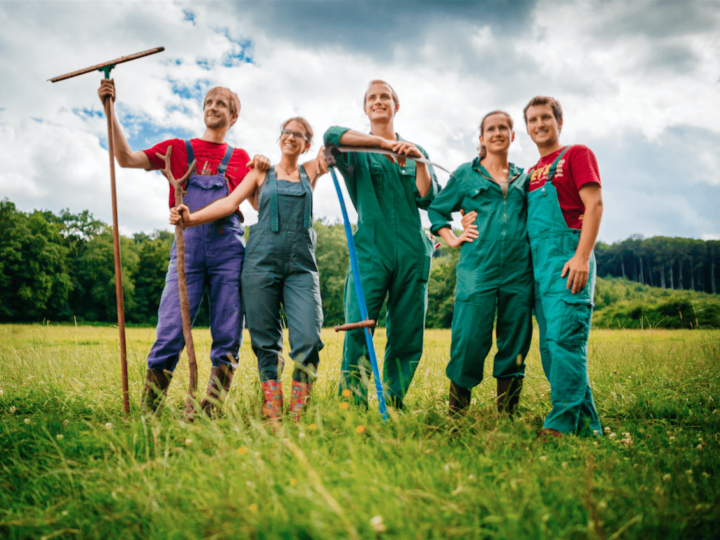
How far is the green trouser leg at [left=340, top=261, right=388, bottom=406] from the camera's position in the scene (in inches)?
131

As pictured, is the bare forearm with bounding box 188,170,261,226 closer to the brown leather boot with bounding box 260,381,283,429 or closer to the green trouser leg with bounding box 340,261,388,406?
the green trouser leg with bounding box 340,261,388,406

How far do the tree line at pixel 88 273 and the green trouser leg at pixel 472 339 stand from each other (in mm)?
27991

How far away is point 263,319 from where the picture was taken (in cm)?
324

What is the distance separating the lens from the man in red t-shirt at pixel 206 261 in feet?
10.9

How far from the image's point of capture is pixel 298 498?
70.8 inches

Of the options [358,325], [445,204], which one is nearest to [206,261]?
[358,325]

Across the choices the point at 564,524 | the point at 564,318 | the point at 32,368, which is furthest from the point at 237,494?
the point at 32,368

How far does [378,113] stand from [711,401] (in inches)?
165

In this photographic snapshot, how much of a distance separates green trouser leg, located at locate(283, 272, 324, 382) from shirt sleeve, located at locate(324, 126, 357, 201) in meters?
0.80

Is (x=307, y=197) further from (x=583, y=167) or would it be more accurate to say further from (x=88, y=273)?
(x=88, y=273)

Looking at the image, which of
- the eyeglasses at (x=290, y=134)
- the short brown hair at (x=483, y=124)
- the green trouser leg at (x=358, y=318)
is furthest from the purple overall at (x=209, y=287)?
the short brown hair at (x=483, y=124)

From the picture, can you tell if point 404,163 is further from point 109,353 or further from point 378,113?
point 109,353

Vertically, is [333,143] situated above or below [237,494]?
above

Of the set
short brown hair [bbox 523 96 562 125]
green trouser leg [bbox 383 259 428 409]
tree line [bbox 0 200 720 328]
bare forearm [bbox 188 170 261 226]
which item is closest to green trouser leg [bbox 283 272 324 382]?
green trouser leg [bbox 383 259 428 409]
